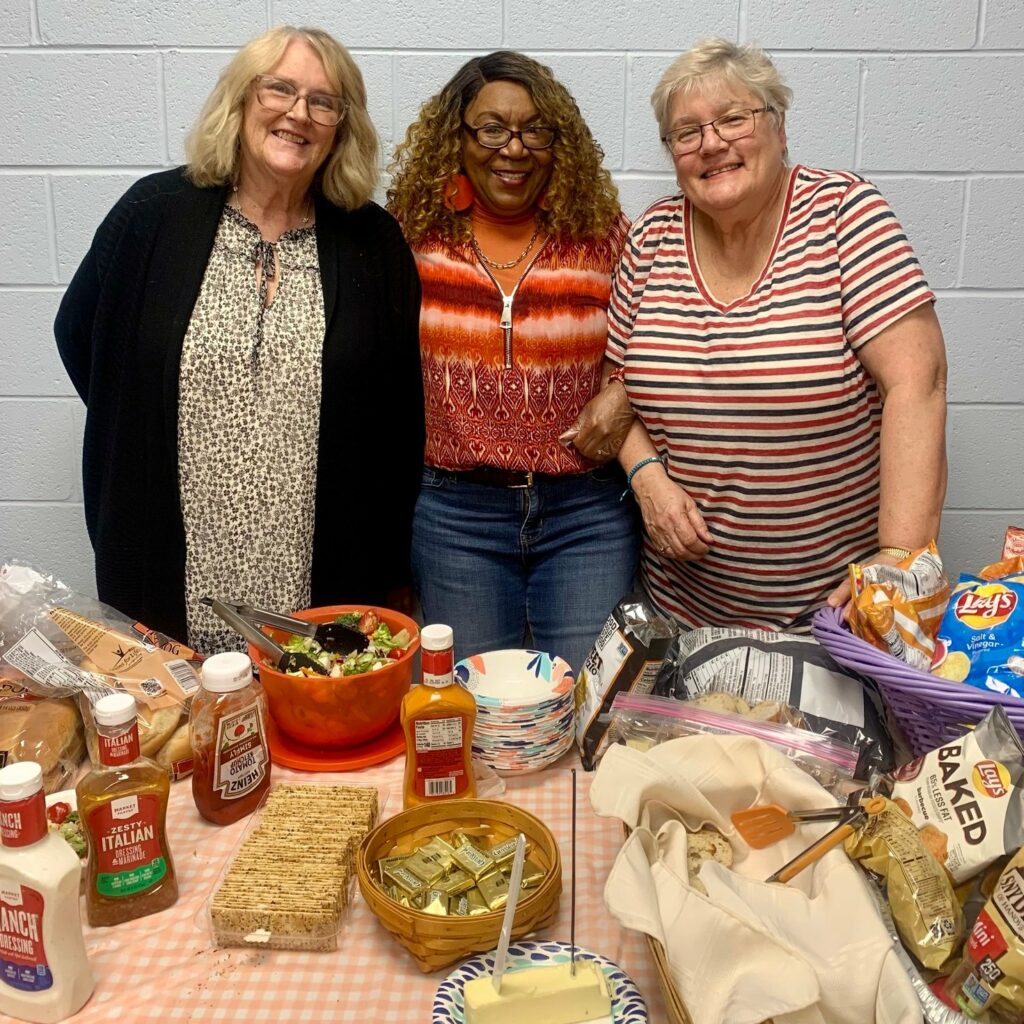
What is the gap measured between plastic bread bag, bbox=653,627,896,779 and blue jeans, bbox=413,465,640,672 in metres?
0.62

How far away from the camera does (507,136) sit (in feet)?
5.94

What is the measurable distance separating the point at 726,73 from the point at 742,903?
50.2 inches

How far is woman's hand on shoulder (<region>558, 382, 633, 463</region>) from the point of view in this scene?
181 centimetres

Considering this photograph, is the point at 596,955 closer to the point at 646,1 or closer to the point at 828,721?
the point at 828,721

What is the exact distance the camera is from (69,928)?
90cm

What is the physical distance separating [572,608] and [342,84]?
1.08m

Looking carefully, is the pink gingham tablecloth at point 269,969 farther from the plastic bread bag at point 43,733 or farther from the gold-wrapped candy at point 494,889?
the plastic bread bag at point 43,733

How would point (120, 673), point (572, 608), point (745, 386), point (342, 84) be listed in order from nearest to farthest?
point (120, 673) → point (745, 386) → point (342, 84) → point (572, 608)

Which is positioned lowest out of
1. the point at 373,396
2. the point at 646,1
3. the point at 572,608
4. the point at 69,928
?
the point at 572,608

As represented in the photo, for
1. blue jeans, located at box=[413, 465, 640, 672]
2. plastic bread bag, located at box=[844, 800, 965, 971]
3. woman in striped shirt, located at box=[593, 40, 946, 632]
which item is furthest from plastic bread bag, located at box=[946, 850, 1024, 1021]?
blue jeans, located at box=[413, 465, 640, 672]

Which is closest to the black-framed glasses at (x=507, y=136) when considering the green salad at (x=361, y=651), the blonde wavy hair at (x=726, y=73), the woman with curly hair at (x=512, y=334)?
the woman with curly hair at (x=512, y=334)

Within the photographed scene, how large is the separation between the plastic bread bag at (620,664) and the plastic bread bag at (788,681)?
53 mm

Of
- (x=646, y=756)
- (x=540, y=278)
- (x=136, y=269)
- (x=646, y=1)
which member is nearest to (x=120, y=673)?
(x=646, y=756)

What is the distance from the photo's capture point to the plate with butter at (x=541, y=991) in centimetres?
85
